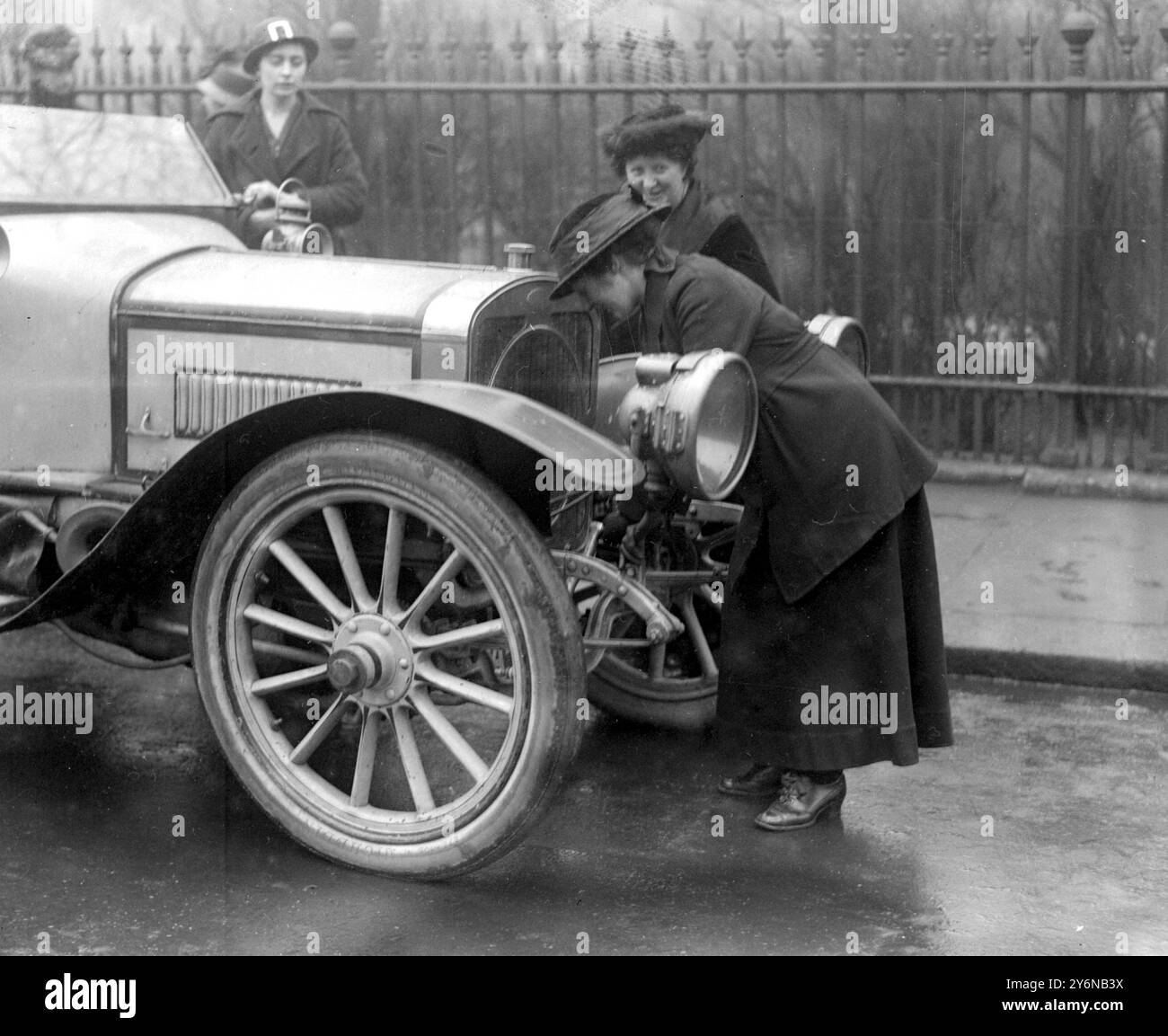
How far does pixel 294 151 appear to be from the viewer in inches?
293

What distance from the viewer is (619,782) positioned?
4.58 m

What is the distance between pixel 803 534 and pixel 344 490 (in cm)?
109

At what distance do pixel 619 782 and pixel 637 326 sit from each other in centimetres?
135

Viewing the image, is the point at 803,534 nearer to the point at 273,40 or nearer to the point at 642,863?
the point at 642,863

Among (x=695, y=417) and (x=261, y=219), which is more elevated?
(x=261, y=219)

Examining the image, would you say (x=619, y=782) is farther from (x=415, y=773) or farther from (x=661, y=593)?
(x=415, y=773)

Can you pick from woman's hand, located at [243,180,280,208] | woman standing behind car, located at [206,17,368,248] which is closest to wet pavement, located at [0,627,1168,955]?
woman's hand, located at [243,180,280,208]

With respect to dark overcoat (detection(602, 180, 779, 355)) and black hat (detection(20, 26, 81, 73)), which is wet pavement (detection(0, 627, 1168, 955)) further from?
black hat (detection(20, 26, 81, 73))
